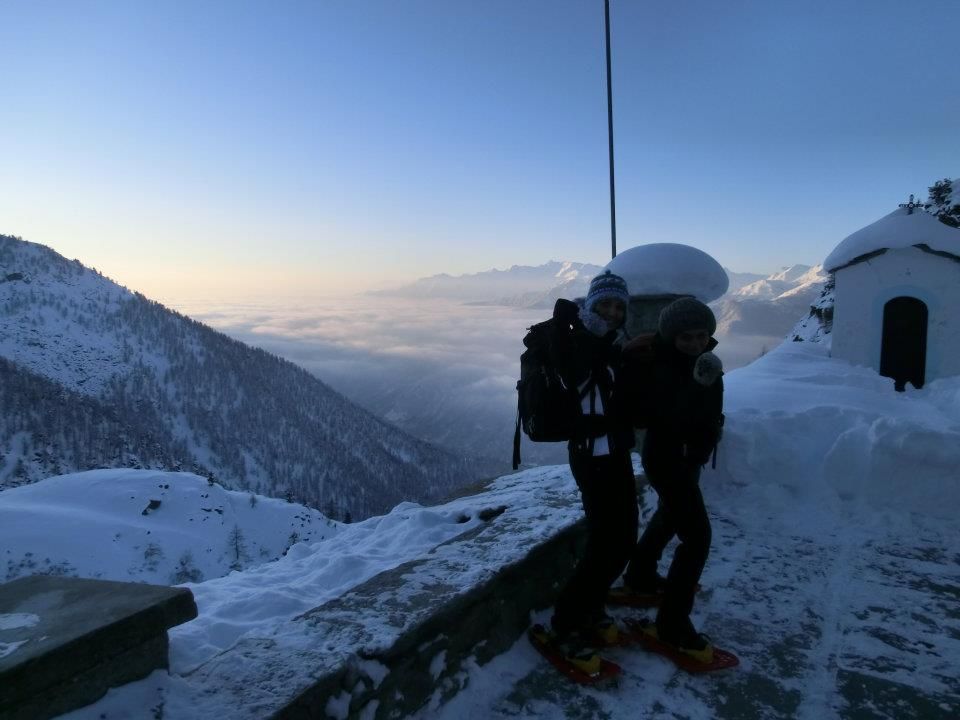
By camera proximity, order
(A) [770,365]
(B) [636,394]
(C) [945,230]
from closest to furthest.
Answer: (B) [636,394], (A) [770,365], (C) [945,230]

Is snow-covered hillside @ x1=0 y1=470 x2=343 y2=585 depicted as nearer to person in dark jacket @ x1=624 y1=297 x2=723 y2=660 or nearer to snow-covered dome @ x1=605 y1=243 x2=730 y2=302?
snow-covered dome @ x1=605 y1=243 x2=730 y2=302

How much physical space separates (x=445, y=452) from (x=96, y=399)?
81.4 m

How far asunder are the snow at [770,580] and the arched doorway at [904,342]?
9.05ft

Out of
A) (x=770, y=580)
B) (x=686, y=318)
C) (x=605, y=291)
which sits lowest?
(x=770, y=580)

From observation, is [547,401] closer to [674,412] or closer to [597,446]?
[597,446]

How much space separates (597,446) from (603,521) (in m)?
0.36

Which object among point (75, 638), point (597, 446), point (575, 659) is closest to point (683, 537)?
point (597, 446)

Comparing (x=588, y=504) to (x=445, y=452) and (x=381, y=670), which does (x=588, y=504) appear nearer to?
(x=381, y=670)

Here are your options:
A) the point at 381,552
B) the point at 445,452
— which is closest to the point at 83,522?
the point at 381,552

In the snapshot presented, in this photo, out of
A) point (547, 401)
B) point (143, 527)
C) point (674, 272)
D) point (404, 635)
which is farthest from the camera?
point (143, 527)

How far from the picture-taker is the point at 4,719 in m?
1.47

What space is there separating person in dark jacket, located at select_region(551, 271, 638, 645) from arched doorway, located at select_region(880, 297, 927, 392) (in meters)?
9.33

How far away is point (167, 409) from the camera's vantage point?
5295 inches

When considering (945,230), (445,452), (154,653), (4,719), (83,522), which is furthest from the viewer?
(445,452)
